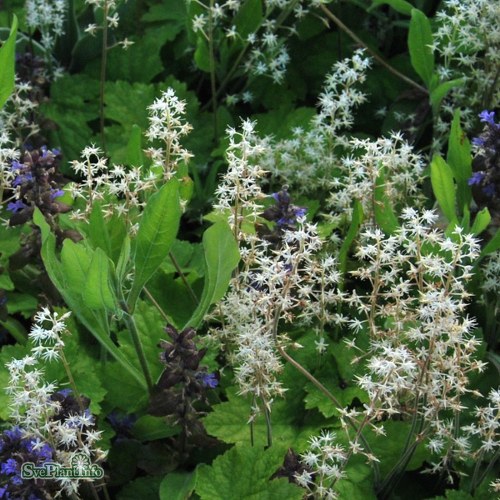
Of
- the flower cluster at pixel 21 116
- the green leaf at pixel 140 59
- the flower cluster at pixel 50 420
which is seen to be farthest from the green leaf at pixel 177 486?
the green leaf at pixel 140 59

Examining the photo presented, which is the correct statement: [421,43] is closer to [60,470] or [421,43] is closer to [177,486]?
[177,486]

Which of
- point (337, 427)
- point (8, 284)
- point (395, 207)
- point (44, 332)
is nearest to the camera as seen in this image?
point (44, 332)

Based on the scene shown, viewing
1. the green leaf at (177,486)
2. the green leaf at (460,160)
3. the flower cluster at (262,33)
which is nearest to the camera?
the green leaf at (177,486)

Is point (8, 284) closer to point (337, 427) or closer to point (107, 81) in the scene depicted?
point (337, 427)

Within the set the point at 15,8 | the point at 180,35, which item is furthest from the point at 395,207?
the point at 15,8

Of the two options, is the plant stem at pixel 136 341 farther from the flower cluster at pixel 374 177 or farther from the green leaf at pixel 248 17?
the green leaf at pixel 248 17

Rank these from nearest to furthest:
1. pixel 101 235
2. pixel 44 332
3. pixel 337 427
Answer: pixel 44 332 → pixel 101 235 → pixel 337 427
